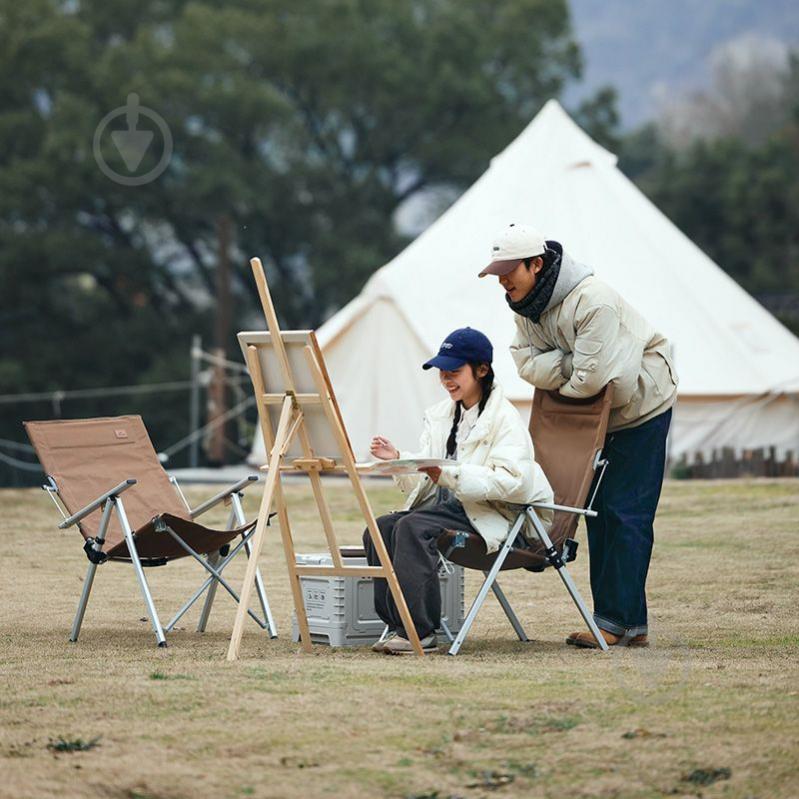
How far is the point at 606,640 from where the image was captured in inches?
205

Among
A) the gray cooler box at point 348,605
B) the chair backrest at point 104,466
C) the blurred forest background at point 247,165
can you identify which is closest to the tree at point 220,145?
the blurred forest background at point 247,165

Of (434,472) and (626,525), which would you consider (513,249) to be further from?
(626,525)

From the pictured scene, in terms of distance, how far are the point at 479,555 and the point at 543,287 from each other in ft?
2.84

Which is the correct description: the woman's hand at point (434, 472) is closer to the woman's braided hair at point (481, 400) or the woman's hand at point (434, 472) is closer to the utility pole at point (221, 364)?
the woman's braided hair at point (481, 400)

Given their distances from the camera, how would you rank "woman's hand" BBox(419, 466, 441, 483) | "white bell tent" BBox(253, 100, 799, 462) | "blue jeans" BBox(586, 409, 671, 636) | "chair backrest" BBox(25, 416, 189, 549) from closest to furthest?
"woman's hand" BBox(419, 466, 441, 483) < "blue jeans" BBox(586, 409, 671, 636) < "chair backrest" BBox(25, 416, 189, 549) < "white bell tent" BBox(253, 100, 799, 462)

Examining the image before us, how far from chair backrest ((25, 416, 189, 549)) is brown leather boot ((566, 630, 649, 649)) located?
5.05 feet

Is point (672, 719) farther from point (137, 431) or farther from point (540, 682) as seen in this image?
point (137, 431)

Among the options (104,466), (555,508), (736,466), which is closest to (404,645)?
(555,508)

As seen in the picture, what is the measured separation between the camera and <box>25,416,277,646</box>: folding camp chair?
537 centimetres

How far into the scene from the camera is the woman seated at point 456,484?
4883mm

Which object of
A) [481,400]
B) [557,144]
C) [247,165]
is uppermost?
[247,165]

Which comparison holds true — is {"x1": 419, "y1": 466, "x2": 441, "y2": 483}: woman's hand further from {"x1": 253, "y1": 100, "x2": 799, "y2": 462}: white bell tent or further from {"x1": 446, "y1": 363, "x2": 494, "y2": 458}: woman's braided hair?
{"x1": 253, "y1": 100, "x2": 799, "y2": 462}: white bell tent

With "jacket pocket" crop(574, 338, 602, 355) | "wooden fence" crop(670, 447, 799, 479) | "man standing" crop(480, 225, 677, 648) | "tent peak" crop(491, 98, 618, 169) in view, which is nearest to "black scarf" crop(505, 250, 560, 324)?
"man standing" crop(480, 225, 677, 648)

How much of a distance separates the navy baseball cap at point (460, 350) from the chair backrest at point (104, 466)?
136 centimetres
